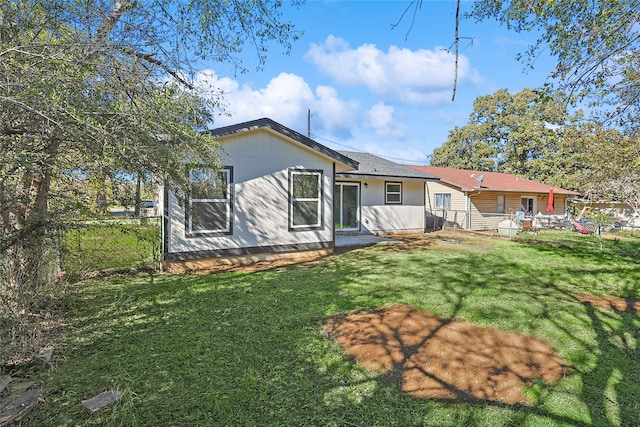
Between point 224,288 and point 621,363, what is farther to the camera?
point 224,288

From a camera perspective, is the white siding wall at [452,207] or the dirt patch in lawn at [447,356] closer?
the dirt patch in lawn at [447,356]

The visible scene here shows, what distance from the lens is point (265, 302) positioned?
19.1ft

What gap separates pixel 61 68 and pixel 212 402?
3.26m

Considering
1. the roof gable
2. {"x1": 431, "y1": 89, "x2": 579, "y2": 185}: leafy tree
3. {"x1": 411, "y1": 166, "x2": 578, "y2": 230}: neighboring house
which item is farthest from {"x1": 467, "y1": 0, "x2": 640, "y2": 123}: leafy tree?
{"x1": 431, "y1": 89, "x2": 579, "y2": 185}: leafy tree

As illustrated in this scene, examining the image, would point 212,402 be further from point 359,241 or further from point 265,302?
point 359,241

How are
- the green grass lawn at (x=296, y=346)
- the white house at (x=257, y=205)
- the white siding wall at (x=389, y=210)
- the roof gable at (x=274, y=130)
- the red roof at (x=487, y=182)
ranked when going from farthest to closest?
the red roof at (x=487, y=182)
the white siding wall at (x=389, y=210)
the roof gable at (x=274, y=130)
the white house at (x=257, y=205)
the green grass lawn at (x=296, y=346)

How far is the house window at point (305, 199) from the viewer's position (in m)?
9.44

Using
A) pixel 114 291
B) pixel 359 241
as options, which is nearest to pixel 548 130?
pixel 359 241

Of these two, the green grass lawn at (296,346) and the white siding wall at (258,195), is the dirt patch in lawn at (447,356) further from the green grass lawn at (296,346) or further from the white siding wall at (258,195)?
the white siding wall at (258,195)

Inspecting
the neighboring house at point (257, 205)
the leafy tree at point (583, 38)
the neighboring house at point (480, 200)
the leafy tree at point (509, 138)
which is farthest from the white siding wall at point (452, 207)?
the leafy tree at point (509, 138)

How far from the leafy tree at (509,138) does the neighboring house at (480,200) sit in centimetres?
730

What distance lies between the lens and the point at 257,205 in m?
8.94

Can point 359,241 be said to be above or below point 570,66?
below

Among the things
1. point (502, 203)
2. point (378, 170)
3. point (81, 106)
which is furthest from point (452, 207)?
point (81, 106)
